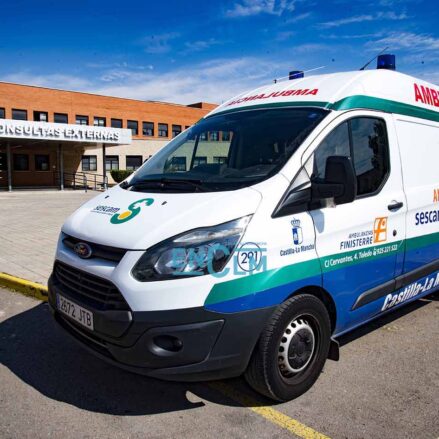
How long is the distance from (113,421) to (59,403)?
0.46 m

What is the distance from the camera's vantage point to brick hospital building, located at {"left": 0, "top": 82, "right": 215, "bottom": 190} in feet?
99.6

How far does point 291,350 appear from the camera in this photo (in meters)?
2.84

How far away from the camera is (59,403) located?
2924 mm

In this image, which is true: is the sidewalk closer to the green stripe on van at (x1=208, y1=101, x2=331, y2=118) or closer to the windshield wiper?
the windshield wiper

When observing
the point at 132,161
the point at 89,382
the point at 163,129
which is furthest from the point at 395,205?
the point at 163,129

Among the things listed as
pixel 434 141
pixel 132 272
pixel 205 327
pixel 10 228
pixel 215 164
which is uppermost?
pixel 434 141

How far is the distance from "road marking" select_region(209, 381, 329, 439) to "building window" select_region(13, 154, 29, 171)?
3654 cm

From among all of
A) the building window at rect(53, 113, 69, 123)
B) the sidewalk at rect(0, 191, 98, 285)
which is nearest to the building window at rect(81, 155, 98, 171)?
the building window at rect(53, 113, 69, 123)

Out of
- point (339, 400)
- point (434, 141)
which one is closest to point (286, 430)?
point (339, 400)

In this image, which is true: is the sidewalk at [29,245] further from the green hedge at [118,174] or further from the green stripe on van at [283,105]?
the green hedge at [118,174]

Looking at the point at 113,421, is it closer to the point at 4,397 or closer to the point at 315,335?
the point at 4,397

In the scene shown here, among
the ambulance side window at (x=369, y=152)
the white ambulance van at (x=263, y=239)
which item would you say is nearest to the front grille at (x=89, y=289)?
the white ambulance van at (x=263, y=239)

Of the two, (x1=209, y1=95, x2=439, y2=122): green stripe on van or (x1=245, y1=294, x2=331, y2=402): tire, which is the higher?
(x1=209, y1=95, x2=439, y2=122): green stripe on van

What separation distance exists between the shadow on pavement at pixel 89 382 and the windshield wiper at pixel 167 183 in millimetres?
1221
